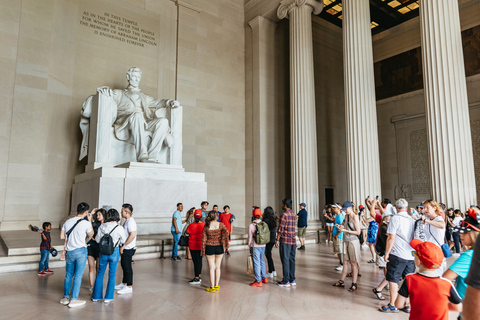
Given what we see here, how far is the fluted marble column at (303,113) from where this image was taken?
13164 millimetres

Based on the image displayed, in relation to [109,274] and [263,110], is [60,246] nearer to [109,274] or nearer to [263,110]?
[109,274]

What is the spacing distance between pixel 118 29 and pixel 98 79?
7.38ft

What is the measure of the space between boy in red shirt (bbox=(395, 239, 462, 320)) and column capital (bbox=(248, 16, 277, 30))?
1487cm

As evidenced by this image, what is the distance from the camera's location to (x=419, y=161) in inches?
624

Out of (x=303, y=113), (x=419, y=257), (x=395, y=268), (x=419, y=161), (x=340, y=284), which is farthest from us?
(x=419, y=161)

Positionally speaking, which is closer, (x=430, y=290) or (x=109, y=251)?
(x=430, y=290)

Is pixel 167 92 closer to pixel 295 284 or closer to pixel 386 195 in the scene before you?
pixel 295 284

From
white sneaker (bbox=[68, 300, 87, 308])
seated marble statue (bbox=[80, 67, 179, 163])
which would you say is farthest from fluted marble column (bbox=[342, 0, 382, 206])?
white sneaker (bbox=[68, 300, 87, 308])

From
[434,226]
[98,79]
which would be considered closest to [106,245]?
[434,226]

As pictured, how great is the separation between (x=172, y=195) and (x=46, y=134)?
5062 millimetres

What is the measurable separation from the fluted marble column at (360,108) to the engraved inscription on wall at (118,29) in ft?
25.3

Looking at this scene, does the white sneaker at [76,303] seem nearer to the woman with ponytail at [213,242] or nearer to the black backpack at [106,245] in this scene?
the black backpack at [106,245]

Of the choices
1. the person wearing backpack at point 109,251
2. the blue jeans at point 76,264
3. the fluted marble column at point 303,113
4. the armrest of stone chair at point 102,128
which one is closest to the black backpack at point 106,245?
the person wearing backpack at point 109,251

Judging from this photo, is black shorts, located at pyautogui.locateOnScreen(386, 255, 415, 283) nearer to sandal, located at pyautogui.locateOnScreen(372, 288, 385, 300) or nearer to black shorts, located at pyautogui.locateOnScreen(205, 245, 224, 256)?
sandal, located at pyautogui.locateOnScreen(372, 288, 385, 300)
